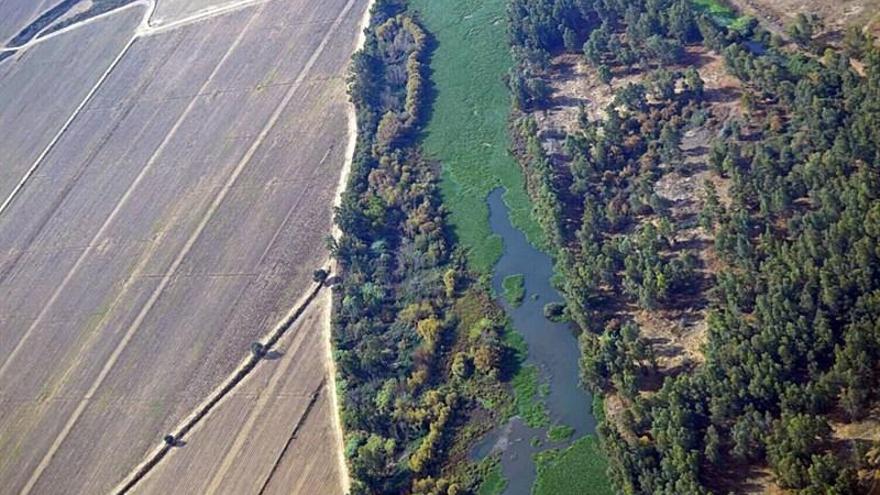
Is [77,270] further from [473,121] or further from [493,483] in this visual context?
[493,483]

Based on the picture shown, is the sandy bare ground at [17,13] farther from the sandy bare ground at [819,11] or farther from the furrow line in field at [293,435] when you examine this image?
the sandy bare ground at [819,11]

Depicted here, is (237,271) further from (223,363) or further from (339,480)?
(339,480)

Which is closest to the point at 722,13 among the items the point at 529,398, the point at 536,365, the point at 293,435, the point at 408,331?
the point at 536,365

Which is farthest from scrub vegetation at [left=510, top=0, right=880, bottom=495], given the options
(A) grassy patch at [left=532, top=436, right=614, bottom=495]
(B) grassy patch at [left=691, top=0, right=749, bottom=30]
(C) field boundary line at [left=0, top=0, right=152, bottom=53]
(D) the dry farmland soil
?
(C) field boundary line at [left=0, top=0, right=152, bottom=53]

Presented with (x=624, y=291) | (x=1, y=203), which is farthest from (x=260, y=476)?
(x=1, y=203)

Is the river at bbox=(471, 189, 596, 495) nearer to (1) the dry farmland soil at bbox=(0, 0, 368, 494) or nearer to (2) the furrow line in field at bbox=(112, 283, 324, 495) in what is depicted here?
(1) the dry farmland soil at bbox=(0, 0, 368, 494)

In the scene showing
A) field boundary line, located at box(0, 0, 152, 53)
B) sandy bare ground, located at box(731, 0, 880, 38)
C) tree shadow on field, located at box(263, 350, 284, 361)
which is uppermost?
field boundary line, located at box(0, 0, 152, 53)
